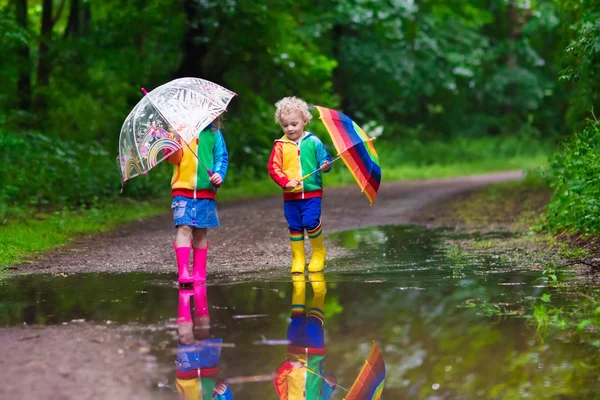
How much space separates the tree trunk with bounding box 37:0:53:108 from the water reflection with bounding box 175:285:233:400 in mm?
15081

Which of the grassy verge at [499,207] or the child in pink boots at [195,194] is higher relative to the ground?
the child in pink boots at [195,194]

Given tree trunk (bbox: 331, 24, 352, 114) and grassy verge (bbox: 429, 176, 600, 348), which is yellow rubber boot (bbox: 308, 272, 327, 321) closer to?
grassy verge (bbox: 429, 176, 600, 348)

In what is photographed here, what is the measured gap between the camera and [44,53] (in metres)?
20.9

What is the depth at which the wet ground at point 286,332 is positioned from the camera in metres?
4.71

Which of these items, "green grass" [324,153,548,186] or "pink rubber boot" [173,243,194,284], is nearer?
"pink rubber boot" [173,243,194,284]

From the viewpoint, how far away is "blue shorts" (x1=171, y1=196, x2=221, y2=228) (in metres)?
8.22

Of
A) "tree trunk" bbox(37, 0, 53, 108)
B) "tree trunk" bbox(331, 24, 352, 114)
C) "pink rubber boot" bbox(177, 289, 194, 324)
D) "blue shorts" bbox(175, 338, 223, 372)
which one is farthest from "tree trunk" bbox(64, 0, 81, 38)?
"blue shorts" bbox(175, 338, 223, 372)

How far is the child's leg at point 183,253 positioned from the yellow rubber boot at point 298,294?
943mm

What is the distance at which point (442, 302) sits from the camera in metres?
6.86

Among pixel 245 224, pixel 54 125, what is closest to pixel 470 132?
pixel 54 125

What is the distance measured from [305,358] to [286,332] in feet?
2.38

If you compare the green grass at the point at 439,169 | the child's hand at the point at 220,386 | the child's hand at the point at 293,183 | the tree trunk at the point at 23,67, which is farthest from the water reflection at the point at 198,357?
the green grass at the point at 439,169

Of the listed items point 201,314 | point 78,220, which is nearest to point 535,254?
point 201,314

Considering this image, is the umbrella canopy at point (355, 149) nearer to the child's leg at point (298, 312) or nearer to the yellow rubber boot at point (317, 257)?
the yellow rubber boot at point (317, 257)
